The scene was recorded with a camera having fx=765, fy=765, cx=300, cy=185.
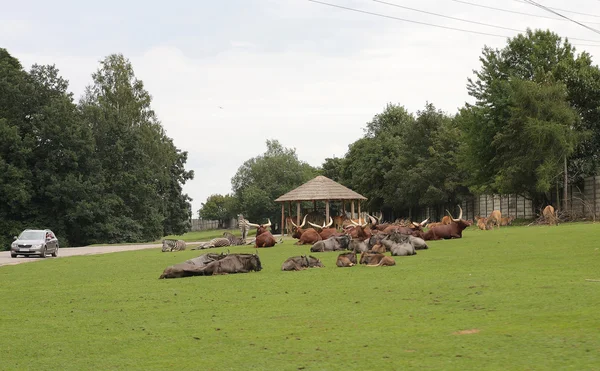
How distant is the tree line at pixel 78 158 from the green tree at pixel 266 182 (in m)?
26.2

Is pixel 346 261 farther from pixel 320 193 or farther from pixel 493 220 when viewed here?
pixel 320 193

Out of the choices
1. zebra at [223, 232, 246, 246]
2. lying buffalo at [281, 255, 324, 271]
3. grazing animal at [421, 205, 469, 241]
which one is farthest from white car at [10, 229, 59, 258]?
lying buffalo at [281, 255, 324, 271]

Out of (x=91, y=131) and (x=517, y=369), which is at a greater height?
(x=91, y=131)

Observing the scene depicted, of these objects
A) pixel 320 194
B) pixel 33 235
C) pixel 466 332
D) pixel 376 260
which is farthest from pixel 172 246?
pixel 466 332

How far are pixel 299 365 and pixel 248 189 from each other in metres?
93.4

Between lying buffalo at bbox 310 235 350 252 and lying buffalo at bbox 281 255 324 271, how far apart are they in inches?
263

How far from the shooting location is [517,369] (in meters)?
6.89

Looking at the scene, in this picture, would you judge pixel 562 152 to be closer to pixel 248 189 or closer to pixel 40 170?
pixel 40 170

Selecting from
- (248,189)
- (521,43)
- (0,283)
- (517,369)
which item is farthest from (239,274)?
(248,189)

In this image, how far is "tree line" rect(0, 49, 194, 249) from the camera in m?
58.6

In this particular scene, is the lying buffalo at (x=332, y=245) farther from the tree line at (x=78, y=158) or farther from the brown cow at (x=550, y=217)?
the tree line at (x=78, y=158)

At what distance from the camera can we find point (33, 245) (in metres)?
34.2

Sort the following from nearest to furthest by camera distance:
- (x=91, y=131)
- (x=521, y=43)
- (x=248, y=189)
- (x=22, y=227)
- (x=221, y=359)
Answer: (x=221, y=359), (x=521, y=43), (x=22, y=227), (x=91, y=131), (x=248, y=189)

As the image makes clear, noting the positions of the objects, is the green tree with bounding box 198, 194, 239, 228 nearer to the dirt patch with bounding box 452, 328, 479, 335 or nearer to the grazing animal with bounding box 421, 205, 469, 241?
the grazing animal with bounding box 421, 205, 469, 241
